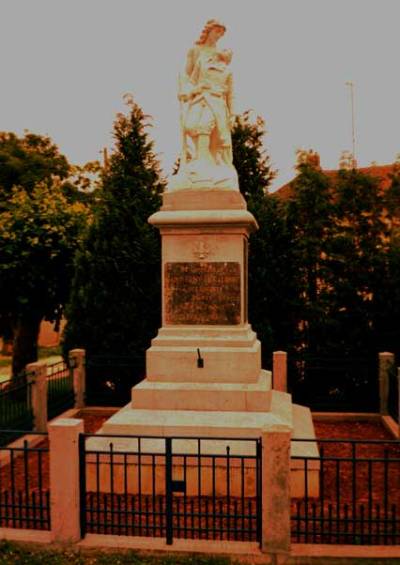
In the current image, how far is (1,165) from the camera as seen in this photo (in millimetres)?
18922

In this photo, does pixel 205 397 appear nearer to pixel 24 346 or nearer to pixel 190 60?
pixel 190 60

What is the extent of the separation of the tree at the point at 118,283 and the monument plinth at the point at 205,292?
4617 millimetres

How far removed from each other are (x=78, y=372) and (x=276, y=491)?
8.16 metres

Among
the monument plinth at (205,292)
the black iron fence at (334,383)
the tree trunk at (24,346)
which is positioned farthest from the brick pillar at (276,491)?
the tree trunk at (24,346)

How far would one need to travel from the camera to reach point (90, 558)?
586 centimetres

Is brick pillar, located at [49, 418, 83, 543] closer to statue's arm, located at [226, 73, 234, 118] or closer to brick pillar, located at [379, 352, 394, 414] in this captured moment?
statue's arm, located at [226, 73, 234, 118]

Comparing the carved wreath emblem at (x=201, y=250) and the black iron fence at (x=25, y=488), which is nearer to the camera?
the black iron fence at (x=25, y=488)

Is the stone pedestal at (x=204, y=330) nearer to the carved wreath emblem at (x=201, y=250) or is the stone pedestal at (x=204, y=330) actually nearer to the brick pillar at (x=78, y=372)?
the carved wreath emblem at (x=201, y=250)

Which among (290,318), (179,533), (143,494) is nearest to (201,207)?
(143,494)

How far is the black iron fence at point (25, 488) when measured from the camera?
648cm

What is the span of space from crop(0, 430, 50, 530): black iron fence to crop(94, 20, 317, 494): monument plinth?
1.35m

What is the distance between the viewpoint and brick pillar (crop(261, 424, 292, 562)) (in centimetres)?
600

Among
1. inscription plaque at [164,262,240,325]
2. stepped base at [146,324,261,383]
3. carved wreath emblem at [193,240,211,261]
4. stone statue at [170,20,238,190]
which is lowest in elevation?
stepped base at [146,324,261,383]

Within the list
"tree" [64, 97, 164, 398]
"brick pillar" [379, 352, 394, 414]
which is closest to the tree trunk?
"tree" [64, 97, 164, 398]
